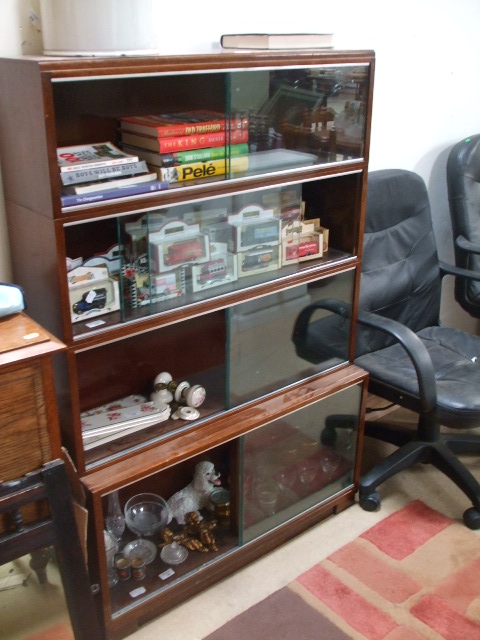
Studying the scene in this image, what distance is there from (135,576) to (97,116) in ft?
4.06

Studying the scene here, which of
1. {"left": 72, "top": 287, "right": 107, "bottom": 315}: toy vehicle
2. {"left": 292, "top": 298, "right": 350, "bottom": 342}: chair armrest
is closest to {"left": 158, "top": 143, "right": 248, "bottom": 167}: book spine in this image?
{"left": 72, "top": 287, "right": 107, "bottom": 315}: toy vehicle

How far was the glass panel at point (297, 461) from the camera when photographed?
2035mm

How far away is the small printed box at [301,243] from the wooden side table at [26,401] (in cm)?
84

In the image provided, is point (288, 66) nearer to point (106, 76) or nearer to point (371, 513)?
point (106, 76)

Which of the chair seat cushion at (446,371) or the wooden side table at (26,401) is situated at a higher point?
the wooden side table at (26,401)

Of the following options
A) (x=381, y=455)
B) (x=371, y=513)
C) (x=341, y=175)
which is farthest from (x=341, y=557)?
(x=341, y=175)

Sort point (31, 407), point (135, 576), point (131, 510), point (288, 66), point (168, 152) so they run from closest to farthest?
point (31, 407), point (168, 152), point (288, 66), point (135, 576), point (131, 510)

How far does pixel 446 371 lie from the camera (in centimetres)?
226

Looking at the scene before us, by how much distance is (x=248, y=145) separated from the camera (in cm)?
176

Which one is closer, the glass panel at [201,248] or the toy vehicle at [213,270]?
the glass panel at [201,248]

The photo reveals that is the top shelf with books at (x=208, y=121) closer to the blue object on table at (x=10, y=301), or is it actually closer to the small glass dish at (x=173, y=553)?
the blue object on table at (x=10, y=301)

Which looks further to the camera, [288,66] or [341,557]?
[341,557]

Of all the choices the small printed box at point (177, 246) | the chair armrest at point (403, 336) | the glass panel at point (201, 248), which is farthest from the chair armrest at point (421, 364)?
the small printed box at point (177, 246)

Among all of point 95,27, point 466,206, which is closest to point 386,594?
point 466,206
